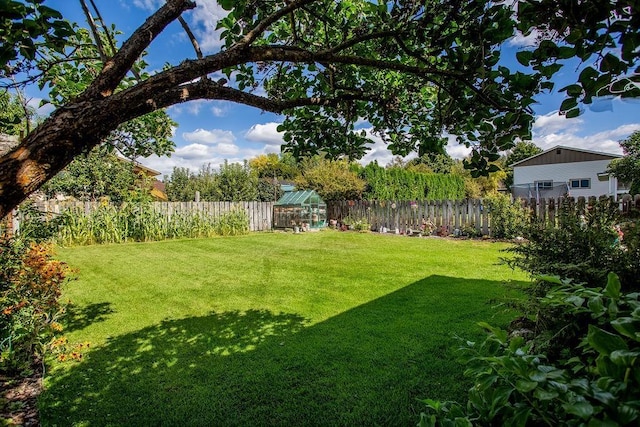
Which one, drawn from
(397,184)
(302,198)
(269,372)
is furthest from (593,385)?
(397,184)

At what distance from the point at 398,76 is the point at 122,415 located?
371cm

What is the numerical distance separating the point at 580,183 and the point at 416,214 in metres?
19.3

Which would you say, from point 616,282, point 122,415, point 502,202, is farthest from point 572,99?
point 502,202

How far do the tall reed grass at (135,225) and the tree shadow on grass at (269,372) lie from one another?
8530mm

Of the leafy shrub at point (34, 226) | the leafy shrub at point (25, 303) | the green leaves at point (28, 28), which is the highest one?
the green leaves at point (28, 28)

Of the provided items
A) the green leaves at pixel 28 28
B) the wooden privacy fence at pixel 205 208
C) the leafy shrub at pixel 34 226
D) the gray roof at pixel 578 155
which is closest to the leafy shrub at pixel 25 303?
the leafy shrub at pixel 34 226

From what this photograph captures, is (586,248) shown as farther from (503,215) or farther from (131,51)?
(503,215)

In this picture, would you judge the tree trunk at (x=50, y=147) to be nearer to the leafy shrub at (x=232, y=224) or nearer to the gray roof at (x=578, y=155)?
the leafy shrub at (x=232, y=224)

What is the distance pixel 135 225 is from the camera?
12.0m

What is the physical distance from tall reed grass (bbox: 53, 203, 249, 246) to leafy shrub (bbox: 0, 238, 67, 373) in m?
7.82

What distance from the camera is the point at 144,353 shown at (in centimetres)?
337

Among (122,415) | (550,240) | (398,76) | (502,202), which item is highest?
(398,76)

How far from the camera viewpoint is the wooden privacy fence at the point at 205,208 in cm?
1134

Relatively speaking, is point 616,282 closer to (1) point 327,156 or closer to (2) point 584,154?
(1) point 327,156
